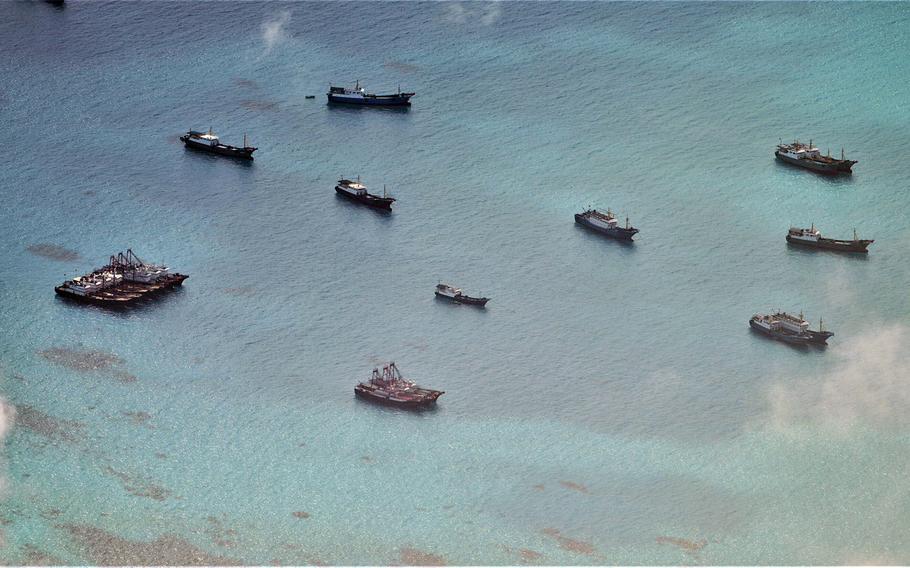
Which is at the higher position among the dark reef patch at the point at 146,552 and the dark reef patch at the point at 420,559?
the dark reef patch at the point at 420,559

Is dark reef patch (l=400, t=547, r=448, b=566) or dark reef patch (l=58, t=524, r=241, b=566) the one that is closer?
dark reef patch (l=58, t=524, r=241, b=566)

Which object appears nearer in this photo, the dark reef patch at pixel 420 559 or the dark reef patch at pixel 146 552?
the dark reef patch at pixel 146 552

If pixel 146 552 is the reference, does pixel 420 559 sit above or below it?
above

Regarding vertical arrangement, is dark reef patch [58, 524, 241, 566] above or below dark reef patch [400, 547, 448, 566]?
below

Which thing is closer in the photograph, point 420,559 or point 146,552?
point 146,552

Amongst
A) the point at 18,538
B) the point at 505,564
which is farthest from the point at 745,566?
the point at 18,538
